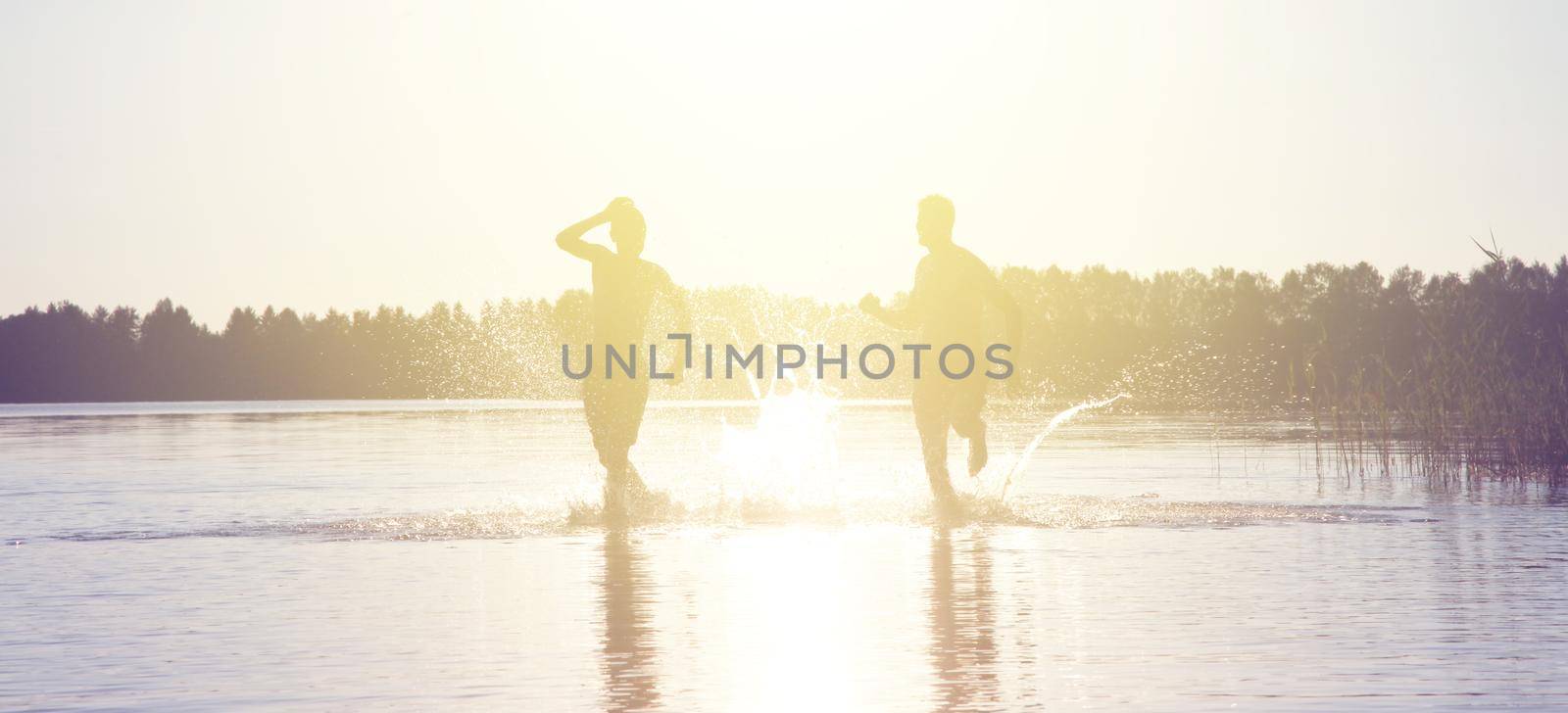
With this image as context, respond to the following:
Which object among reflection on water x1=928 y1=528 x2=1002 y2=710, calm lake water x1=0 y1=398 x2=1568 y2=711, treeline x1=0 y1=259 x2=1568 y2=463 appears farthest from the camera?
treeline x1=0 y1=259 x2=1568 y2=463

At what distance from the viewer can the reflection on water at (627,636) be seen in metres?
7.42

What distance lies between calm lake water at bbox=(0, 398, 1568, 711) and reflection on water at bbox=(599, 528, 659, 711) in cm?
3

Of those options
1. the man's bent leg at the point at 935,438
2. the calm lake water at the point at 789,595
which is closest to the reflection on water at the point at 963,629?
the calm lake water at the point at 789,595

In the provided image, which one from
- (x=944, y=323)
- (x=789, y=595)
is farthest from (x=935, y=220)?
(x=789, y=595)

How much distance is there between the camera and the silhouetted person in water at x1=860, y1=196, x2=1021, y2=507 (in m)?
17.3

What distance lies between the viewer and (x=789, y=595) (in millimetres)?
10555

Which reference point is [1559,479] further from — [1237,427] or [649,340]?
[1237,427]

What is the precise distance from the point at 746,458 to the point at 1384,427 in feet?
34.3

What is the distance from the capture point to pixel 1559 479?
2162 centimetres

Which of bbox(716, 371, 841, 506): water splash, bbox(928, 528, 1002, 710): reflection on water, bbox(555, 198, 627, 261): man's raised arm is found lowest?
bbox(928, 528, 1002, 710): reflection on water

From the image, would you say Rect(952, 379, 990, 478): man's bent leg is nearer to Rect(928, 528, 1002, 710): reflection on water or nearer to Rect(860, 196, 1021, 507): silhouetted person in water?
Rect(860, 196, 1021, 507): silhouetted person in water

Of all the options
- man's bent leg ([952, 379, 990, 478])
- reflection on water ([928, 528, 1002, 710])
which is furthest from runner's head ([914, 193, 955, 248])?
reflection on water ([928, 528, 1002, 710])

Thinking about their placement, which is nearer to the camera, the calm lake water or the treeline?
the calm lake water

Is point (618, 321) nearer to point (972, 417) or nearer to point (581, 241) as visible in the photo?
point (581, 241)
